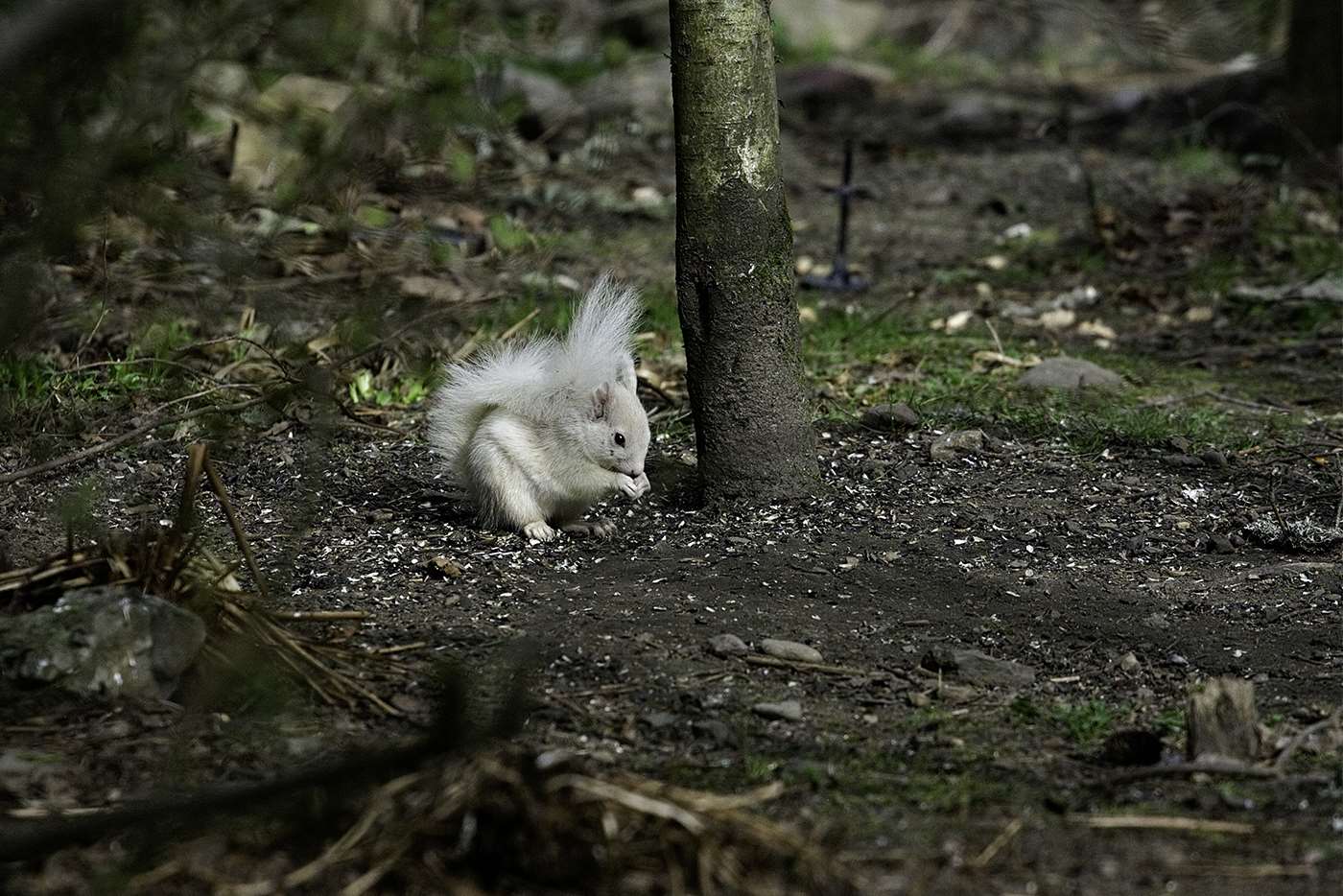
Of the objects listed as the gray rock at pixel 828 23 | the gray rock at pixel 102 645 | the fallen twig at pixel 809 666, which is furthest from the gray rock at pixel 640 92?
the gray rock at pixel 102 645

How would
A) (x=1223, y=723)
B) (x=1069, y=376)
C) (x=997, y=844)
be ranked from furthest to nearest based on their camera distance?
(x=1069, y=376), (x=1223, y=723), (x=997, y=844)

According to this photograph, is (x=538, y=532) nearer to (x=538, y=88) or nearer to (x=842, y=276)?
(x=842, y=276)

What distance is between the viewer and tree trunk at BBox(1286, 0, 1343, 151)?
880 cm

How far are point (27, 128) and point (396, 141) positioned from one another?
1365 mm

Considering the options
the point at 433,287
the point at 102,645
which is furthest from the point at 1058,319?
the point at 102,645

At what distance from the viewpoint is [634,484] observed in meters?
4.57

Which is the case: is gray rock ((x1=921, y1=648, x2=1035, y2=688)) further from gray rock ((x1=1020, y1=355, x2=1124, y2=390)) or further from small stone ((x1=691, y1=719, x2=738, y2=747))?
gray rock ((x1=1020, y1=355, x2=1124, y2=390))

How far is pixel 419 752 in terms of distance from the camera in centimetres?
204

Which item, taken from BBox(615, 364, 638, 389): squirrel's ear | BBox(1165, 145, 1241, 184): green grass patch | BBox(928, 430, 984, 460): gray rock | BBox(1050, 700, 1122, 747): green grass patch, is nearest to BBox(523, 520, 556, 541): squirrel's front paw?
BBox(615, 364, 638, 389): squirrel's ear

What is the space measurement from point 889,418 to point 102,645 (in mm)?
2969

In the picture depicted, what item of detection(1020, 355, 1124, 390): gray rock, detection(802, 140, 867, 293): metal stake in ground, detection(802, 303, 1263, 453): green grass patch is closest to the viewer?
detection(802, 303, 1263, 453): green grass patch

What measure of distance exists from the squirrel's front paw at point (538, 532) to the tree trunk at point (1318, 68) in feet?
20.7

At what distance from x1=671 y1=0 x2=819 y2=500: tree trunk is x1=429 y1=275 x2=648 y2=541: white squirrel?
26cm

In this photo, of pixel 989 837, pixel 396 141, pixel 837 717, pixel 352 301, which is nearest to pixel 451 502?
pixel 396 141
